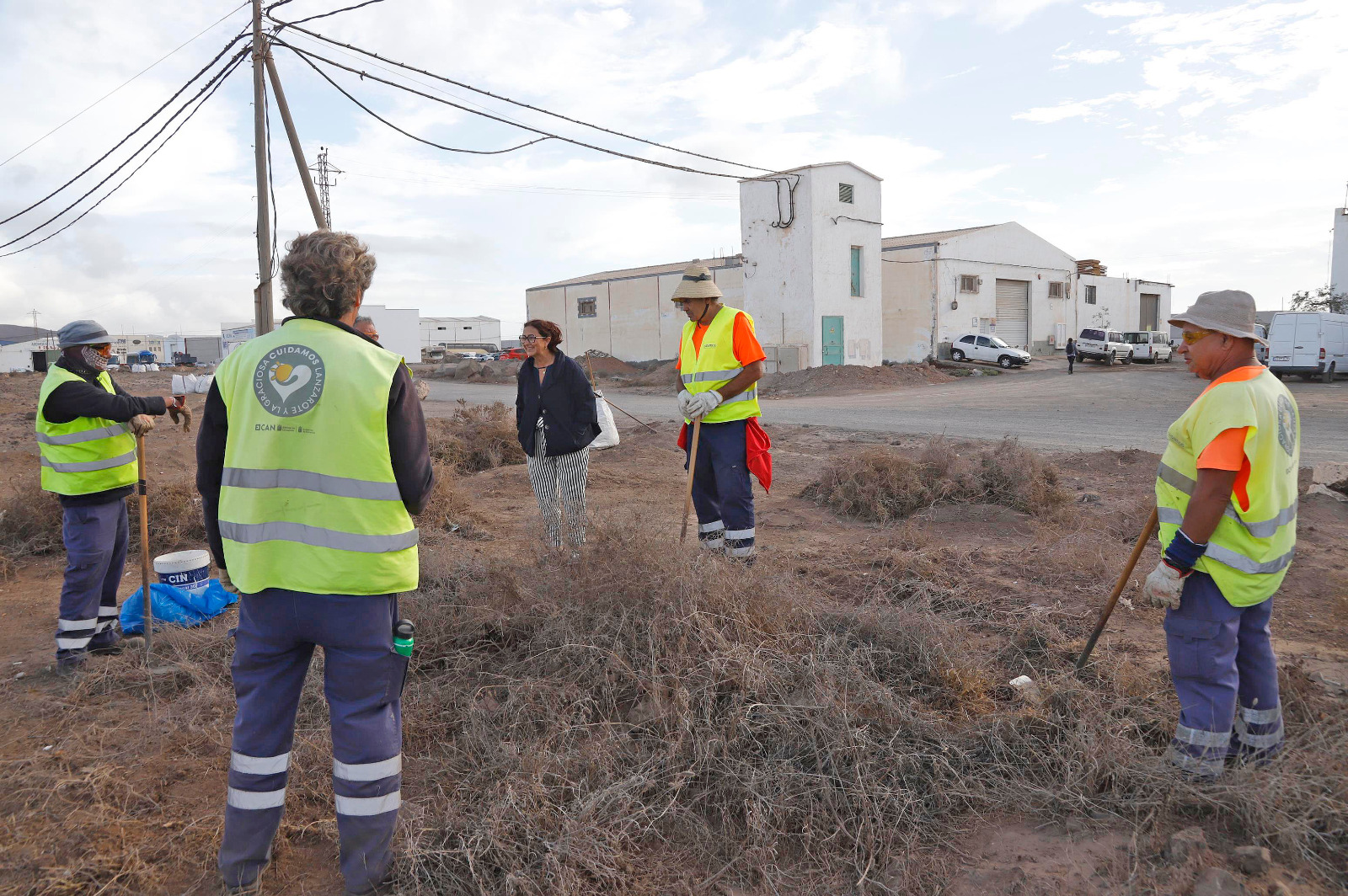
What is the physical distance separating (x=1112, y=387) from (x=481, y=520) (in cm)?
1941

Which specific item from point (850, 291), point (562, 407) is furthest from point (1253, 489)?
point (850, 291)

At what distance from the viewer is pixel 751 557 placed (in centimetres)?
474

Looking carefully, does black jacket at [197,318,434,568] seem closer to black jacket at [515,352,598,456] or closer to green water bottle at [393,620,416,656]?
green water bottle at [393,620,416,656]

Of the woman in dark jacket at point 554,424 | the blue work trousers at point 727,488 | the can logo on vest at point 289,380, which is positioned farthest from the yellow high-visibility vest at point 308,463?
the woman in dark jacket at point 554,424

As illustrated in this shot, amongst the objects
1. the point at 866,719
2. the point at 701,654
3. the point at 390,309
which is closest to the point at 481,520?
the point at 701,654

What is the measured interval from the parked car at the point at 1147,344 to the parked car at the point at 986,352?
440cm

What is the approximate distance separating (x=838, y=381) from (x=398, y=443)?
23.7m

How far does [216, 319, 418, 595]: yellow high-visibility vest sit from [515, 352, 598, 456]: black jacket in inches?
113

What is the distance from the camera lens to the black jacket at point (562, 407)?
5125 mm

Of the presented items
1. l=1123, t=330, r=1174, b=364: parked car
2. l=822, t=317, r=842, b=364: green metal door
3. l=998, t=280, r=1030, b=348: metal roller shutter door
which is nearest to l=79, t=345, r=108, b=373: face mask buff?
l=822, t=317, r=842, b=364: green metal door

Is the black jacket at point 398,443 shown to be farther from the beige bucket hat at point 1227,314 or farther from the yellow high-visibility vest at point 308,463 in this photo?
the beige bucket hat at point 1227,314

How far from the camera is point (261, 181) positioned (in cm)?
1080

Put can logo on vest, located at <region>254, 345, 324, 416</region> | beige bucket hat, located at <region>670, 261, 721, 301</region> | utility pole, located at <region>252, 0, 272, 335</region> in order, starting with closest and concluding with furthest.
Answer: can logo on vest, located at <region>254, 345, 324, 416</region> → beige bucket hat, located at <region>670, 261, 721, 301</region> → utility pole, located at <region>252, 0, 272, 335</region>

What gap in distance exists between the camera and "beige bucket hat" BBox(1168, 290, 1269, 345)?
261 centimetres
